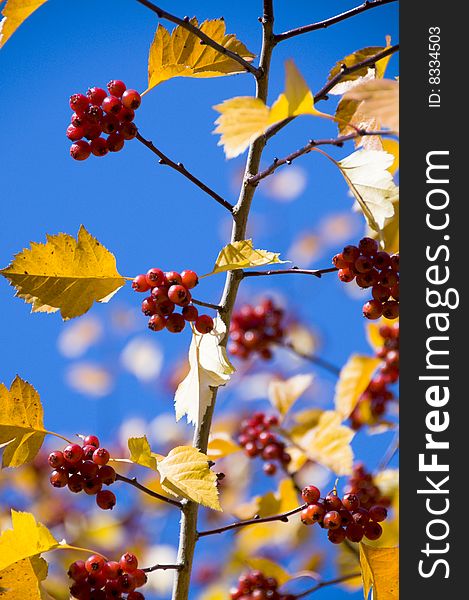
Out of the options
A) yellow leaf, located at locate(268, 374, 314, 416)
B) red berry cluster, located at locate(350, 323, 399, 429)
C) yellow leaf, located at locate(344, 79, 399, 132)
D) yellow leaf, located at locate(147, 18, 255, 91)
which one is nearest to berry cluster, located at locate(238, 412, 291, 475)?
yellow leaf, located at locate(268, 374, 314, 416)

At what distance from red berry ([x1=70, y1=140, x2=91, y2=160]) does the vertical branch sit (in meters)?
0.23

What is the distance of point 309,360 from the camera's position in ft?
6.59

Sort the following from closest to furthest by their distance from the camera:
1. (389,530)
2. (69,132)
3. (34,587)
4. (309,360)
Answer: (34,587)
(69,132)
(389,530)
(309,360)

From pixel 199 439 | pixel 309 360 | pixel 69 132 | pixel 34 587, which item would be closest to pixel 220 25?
pixel 69 132

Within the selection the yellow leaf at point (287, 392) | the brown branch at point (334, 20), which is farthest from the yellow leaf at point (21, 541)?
the yellow leaf at point (287, 392)

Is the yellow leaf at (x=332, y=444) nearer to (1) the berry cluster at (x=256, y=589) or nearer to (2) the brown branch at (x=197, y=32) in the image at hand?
(1) the berry cluster at (x=256, y=589)

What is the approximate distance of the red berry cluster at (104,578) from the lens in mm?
993

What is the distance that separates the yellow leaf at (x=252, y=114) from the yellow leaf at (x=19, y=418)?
0.45 metres

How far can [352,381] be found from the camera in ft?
5.89

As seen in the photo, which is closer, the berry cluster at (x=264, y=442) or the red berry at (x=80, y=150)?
the red berry at (x=80, y=150)

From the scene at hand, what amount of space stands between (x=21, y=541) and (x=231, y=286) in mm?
430

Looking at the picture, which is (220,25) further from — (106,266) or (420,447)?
(420,447)

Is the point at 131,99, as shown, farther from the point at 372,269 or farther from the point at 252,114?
the point at 372,269

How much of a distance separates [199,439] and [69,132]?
47cm
